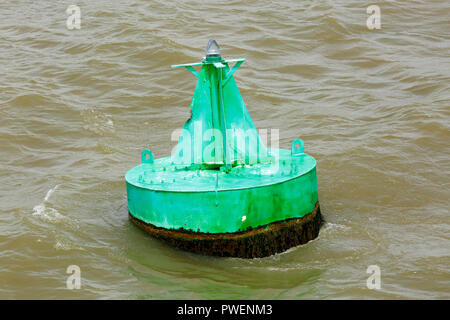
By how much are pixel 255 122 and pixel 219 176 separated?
4198 millimetres

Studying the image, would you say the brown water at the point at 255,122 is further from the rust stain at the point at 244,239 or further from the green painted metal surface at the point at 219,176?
the green painted metal surface at the point at 219,176

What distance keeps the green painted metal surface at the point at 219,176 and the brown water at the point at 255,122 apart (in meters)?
0.41

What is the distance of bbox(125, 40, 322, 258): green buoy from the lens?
21.9 feet

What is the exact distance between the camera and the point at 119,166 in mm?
9664

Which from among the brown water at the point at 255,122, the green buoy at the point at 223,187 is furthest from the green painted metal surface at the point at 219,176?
the brown water at the point at 255,122

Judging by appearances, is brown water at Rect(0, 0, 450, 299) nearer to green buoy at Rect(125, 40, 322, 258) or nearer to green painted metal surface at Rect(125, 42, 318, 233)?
green buoy at Rect(125, 40, 322, 258)

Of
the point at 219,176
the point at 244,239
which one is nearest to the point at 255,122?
the point at 219,176

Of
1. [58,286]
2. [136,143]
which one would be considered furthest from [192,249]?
[136,143]

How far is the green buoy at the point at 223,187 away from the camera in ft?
21.9

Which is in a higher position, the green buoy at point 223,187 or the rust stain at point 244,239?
the green buoy at point 223,187

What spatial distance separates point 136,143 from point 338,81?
157 inches

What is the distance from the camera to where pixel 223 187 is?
6645 millimetres

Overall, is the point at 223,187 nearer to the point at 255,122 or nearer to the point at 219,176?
the point at 219,176

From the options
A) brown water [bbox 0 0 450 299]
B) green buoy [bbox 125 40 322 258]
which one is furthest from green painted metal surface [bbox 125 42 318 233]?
brown water [bbox 0 0 450 299]
